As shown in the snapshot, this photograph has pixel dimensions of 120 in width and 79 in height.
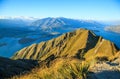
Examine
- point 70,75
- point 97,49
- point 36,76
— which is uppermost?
point 70,75

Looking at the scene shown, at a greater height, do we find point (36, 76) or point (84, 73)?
point (84, 73)

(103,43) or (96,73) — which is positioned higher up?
(96,73)

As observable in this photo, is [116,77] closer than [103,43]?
Yes

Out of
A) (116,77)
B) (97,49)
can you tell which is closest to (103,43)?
(97,49)

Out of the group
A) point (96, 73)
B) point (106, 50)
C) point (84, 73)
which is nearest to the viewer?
point (84, 73)

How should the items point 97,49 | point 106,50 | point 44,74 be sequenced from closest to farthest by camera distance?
1. point 44,74
2. point 106,50
3. point 97,49

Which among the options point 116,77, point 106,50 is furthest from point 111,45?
point 116,77

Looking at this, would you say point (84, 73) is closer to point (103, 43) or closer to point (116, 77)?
point (116, 77)

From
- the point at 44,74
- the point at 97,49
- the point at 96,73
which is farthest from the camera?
the point at 97,49

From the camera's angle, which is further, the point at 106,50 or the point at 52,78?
the point at 106,50

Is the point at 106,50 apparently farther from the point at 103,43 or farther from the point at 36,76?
the point at 36,76
